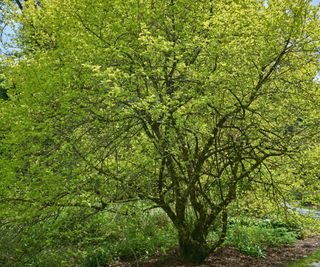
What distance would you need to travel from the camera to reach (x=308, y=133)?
6.46 meters

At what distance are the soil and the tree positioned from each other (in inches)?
59.6

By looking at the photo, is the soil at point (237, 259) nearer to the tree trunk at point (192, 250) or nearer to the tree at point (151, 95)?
the tree trunk at point (192, 250)

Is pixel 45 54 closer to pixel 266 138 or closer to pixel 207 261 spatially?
pixel 266 138

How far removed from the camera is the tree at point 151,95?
5.41 m

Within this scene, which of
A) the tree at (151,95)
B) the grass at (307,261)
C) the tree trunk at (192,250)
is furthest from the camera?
the grass at (307,261)

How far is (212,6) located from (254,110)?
1787mm

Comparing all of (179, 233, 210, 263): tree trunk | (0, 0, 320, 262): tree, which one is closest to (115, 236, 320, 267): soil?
(179, 233, 210, 263): tree trunk

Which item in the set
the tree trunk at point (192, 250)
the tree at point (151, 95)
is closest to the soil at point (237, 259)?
the tree trunk at point (192, 250)

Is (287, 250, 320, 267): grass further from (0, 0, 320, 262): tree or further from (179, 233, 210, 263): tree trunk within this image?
(0, 0, 320, 262): tree

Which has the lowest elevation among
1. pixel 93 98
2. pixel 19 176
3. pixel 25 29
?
pixel 19 176

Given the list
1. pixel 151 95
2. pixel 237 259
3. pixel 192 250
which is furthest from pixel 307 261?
pixel 151 95

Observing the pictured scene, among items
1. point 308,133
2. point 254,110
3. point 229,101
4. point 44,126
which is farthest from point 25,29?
point 308,133

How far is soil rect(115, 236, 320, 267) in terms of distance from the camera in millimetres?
7398

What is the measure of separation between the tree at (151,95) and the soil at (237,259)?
1.51 metres
